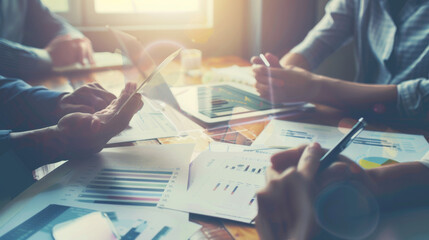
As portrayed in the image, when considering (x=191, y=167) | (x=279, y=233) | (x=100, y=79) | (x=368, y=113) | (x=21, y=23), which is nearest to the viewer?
(x=279, y=233)

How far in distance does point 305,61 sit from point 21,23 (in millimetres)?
1293

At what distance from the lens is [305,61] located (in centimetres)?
132

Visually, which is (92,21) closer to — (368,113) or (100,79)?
(100,79)

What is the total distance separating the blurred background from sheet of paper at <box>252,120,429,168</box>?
1.20 m

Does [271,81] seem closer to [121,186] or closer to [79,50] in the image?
[121,186]

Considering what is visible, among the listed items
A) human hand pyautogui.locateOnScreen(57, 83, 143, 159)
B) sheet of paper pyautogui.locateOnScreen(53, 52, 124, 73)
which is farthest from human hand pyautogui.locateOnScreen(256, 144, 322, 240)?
sheet of paper pyautogui.locateOnScreen(53, 52, 124, 73)

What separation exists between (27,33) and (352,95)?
59.9 inches

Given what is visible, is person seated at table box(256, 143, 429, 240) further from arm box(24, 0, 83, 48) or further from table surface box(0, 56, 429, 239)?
arm box(24, 0, 83, 48)

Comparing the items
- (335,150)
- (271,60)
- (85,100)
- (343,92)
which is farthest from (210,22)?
(335,150)

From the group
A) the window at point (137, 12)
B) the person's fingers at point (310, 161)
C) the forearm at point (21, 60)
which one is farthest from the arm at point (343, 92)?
the window at point (137, 12)

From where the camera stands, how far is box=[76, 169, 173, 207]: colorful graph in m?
0.49

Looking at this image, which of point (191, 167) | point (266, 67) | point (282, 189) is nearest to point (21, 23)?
point (266, 67)

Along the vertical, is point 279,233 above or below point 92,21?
below

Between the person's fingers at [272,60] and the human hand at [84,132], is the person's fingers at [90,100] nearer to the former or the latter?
the human hand at [84,132]
